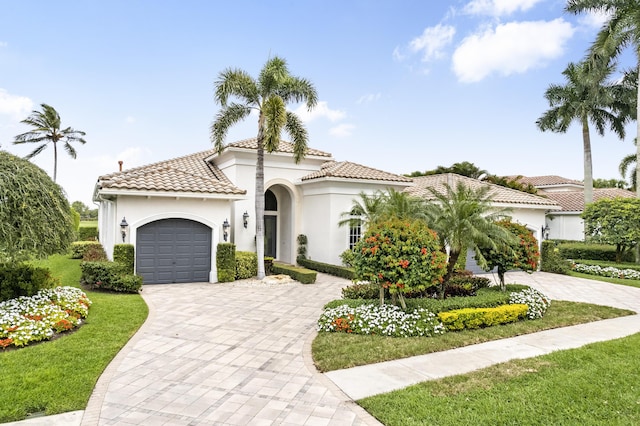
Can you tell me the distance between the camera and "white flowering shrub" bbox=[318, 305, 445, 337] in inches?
353

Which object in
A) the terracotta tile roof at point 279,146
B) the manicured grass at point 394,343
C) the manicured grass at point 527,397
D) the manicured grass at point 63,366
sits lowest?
the manicured grass at point 394,343

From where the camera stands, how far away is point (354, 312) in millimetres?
9680

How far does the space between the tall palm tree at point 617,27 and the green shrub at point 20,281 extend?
29.8 metres

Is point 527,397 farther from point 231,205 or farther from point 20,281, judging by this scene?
point 231,205

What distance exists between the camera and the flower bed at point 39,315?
7.68 metres

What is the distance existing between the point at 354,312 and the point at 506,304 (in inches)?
184

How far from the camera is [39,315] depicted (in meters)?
8.53

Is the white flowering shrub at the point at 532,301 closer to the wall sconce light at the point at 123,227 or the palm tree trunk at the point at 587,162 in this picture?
the wall sconce light at the point at 123,227

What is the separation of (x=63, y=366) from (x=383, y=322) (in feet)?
21.6

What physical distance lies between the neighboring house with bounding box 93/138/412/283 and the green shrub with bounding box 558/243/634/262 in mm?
14538

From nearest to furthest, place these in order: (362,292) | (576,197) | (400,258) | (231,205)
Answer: (400,258) < (362,292) < (231,205) < (576,197)

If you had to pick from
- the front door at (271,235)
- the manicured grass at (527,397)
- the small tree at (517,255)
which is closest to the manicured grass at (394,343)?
the manicured grass at (527,397)

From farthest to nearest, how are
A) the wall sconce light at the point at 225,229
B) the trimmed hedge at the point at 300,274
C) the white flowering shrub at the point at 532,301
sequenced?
the wall sconce light at the point at 225,229, the trimmed hedge at the point at 300,274, the white flowering shrub at the point at 532,301

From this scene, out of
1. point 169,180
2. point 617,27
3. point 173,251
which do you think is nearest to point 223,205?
point 169,180
